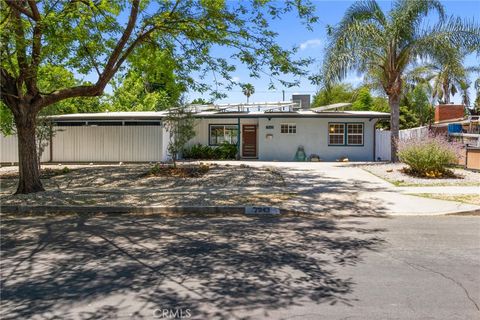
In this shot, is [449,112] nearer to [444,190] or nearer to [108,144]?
[444,190]

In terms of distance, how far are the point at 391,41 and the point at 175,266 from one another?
694 inches

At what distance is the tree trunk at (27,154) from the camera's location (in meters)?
12.4

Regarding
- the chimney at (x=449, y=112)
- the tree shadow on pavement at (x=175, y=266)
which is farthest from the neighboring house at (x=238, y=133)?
the tree shadow on pavement at (x=175, y=266)

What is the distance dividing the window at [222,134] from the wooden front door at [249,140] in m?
0.55

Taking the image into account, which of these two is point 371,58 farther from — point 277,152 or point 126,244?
point 126,244

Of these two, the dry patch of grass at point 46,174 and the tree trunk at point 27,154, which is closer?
the tree trunk at point 27,154

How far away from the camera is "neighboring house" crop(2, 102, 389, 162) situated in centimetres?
2383

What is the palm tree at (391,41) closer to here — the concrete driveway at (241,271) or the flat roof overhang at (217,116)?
the flat roof overhang at (217,116)

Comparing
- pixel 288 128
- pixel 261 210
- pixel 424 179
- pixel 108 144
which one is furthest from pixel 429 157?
pixel 108 144

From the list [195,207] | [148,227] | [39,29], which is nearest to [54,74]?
[39,29]

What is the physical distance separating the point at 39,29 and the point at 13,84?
1829mm

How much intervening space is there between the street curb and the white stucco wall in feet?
52.5

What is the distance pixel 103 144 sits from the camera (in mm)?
24047

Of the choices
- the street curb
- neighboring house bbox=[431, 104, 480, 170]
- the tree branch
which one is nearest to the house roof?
neighboring house bbox=[431, 104, 480, 170]
